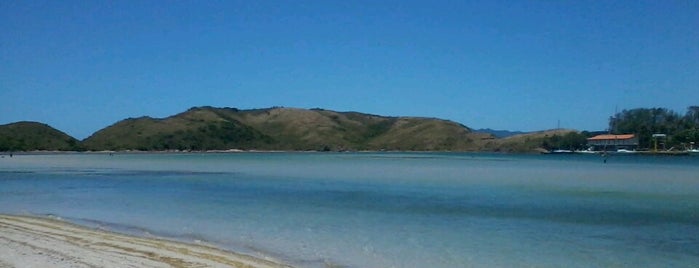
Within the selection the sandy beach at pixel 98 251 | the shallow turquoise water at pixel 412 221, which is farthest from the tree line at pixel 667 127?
the sandy beach at pixel 98 251

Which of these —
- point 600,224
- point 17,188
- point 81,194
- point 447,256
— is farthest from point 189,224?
Result: point 17,188

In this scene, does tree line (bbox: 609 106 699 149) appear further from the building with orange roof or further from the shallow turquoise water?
the shallow turquoise water

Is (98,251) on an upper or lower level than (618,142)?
lower

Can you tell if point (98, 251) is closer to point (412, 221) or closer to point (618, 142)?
point (412, 221)

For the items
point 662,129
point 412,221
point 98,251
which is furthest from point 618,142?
point 98,251

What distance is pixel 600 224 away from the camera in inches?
877

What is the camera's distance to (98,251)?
46.2 feet

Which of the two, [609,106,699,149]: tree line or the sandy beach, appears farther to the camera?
[609,106,699,149]: tree line

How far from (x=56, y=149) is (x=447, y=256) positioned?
647ft

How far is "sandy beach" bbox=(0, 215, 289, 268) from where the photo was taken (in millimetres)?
12422

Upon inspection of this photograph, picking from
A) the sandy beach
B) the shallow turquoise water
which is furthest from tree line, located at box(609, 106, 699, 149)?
the sandy beach

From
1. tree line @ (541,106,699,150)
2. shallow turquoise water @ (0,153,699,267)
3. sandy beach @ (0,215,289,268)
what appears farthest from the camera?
tree line @ (541,106,699,150)

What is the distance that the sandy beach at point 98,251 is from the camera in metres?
12.4

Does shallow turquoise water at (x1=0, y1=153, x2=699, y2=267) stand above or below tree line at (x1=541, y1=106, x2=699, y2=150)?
below
